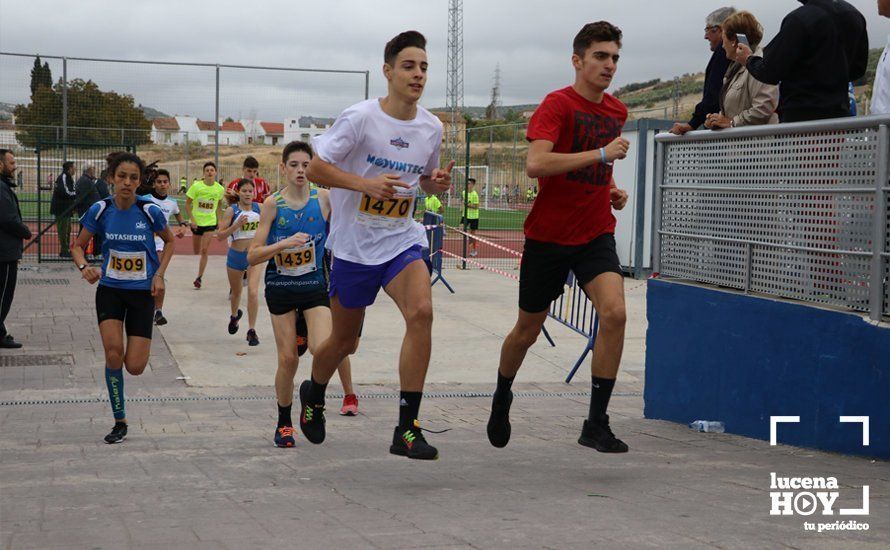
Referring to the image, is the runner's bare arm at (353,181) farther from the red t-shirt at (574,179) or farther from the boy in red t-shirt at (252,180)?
the boy in red t-shirt at (252,180)

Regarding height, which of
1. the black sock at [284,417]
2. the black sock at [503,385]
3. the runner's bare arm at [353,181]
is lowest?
the black sock at [284,417]

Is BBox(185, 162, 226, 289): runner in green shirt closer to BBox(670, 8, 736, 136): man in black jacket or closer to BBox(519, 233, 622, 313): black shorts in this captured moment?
BBox(670, 8, 736, 136): man in black jacket

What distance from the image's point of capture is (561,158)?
223 inches

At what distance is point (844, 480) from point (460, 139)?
67.2ft

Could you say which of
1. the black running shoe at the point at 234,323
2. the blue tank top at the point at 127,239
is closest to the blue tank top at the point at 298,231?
the blue tank top at the point at 127,239

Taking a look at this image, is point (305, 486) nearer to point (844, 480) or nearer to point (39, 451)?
point (39, 451)

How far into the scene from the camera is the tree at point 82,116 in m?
22.8

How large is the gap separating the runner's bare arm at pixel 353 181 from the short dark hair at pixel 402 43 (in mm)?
649

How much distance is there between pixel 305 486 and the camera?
5.52 m

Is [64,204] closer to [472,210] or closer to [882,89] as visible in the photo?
[472,210]

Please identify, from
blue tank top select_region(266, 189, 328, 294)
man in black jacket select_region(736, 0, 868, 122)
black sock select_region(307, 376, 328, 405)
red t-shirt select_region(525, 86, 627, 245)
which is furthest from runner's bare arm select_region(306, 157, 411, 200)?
man in black jacket select_region(736, 0, 868, 122)

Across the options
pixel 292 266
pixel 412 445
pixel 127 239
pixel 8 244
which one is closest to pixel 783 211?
pixel 412 445

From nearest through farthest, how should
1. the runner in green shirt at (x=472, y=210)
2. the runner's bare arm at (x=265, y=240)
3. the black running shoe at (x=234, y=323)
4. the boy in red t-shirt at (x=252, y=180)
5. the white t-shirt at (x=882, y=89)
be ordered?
the white t-shirt at (x=882, y=89) < the runner's bare arm at (x=265, y=240) < the black running shoe at (x=234, y=323) < the boy in red t-shirt at (x=252, y=180) < the runner in green shirt at (x=472, y=210)

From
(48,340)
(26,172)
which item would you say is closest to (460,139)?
(26,172)
